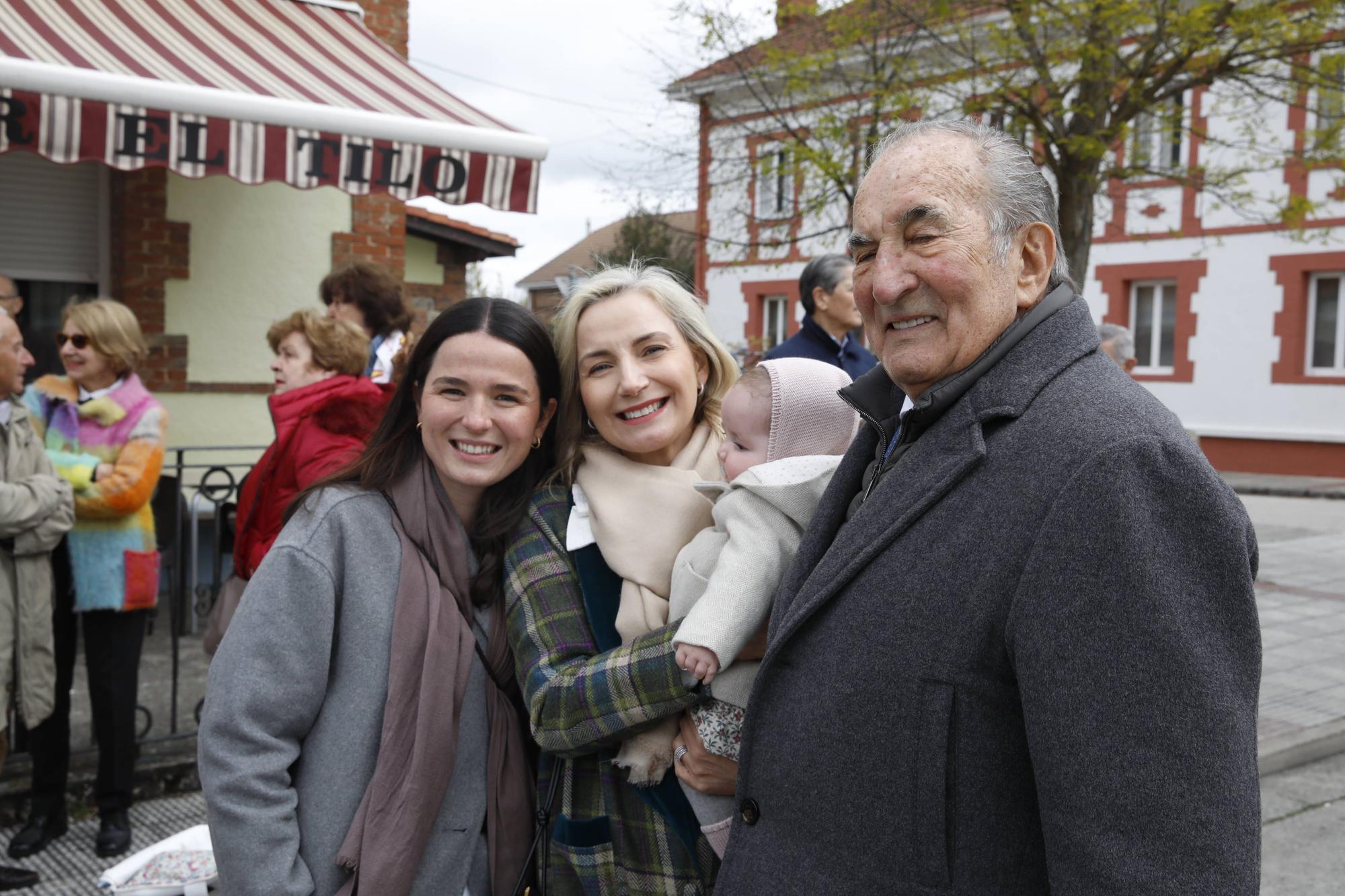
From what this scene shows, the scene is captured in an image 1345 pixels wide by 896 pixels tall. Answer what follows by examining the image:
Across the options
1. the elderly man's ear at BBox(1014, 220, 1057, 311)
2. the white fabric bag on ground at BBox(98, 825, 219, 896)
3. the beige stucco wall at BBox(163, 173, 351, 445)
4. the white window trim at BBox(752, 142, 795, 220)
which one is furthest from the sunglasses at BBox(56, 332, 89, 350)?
the white window trim at BBox(752, 142, 795, 220)

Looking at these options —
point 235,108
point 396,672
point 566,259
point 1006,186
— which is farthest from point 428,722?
point 566,259

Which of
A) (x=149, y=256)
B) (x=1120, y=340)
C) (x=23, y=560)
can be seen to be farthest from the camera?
(x=149, y=256)

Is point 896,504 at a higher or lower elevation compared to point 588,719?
higher

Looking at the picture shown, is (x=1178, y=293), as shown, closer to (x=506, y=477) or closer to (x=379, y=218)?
(x=379, y=218)

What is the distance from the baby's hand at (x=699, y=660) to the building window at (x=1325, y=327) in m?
19.5

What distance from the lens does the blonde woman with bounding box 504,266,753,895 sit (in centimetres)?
183

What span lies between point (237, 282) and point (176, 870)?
17.0ft

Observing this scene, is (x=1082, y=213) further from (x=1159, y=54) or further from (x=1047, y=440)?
(x=1047, y=440)

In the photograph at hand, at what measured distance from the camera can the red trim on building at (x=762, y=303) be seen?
24.1m

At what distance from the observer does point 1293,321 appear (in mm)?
18016

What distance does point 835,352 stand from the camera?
5.05 metres

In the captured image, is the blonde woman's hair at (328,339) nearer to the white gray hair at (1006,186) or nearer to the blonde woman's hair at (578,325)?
the blonde woman's hair at (578,325)

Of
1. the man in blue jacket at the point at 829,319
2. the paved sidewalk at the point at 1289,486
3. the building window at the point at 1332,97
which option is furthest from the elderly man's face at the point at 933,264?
the paved sidewalk at the point at 1289,486

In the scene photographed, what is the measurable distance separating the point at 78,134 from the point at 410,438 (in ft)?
12.6
